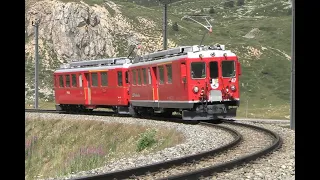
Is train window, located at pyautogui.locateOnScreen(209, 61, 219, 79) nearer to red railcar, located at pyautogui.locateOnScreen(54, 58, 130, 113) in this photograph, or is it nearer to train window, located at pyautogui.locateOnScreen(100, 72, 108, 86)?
red railcar, located at pyautogui.locateOnScreen(54, 58, 130, 113)

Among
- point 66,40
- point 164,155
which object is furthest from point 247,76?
point 164,155

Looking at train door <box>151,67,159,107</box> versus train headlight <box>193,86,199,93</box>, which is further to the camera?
train door <box>151,67,159,107</box>

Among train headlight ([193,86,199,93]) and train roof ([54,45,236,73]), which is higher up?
train roof ([54,45,236,73])

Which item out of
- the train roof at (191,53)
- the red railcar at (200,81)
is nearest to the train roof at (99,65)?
the train roof at (191,53)

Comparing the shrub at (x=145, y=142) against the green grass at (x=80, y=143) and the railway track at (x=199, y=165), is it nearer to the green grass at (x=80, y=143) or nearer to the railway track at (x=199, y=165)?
the green grass at (x=80, y=143)

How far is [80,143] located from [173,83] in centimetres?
521

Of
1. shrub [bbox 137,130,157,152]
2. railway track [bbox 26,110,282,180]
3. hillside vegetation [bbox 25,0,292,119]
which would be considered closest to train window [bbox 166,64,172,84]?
shrub [bbox 137,130,157,152]

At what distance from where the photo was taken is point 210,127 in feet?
61.9

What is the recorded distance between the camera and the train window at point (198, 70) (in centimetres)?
1942

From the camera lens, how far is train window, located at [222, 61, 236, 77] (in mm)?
20094

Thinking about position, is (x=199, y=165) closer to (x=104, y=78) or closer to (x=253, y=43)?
(x=104, y=78)

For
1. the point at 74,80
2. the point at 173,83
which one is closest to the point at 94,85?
the point at 74,80

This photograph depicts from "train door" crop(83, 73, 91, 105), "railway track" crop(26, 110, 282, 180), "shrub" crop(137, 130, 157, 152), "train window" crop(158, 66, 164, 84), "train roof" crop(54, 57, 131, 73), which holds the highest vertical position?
"train roof" crop(54, 57, 131, 73)
